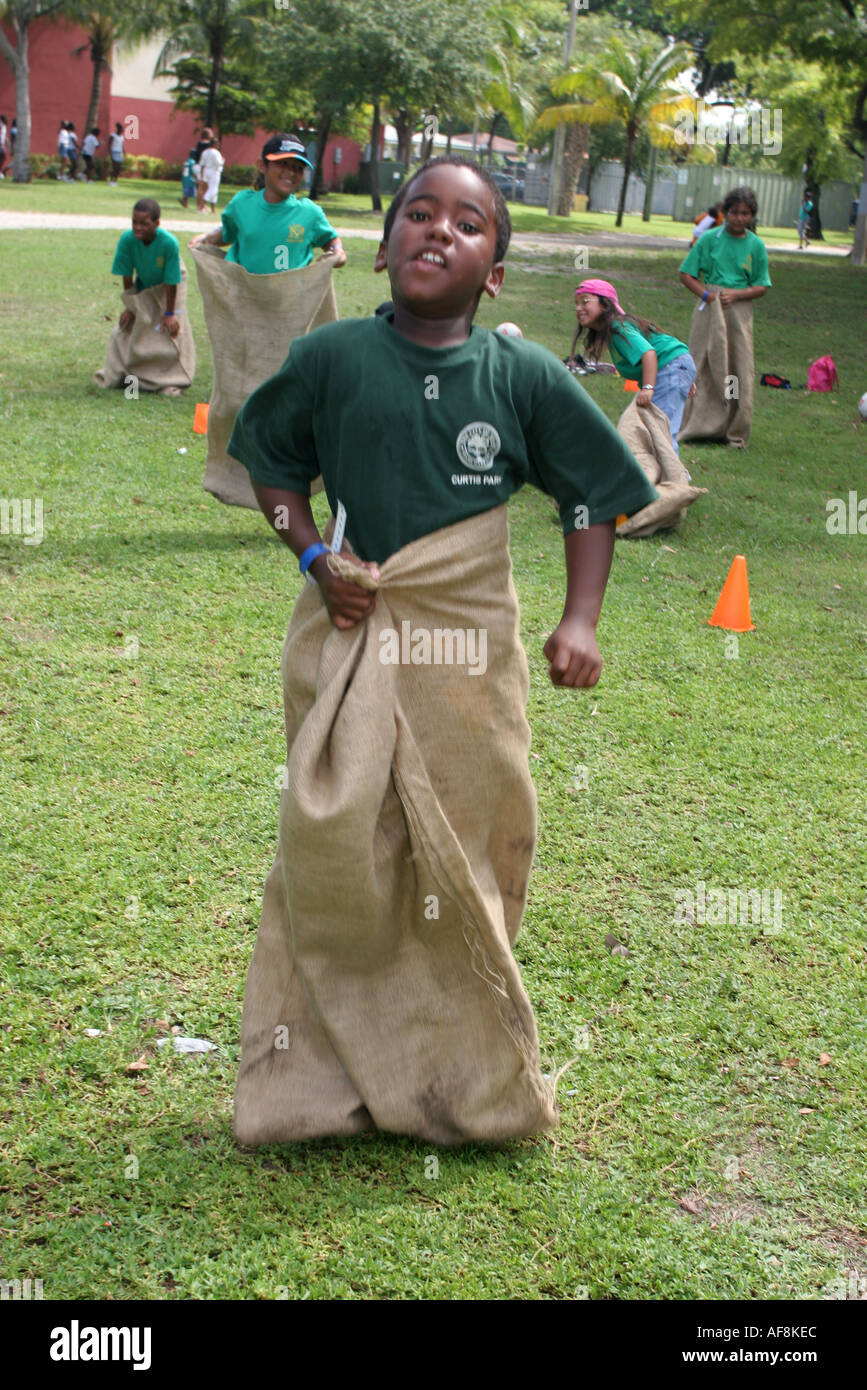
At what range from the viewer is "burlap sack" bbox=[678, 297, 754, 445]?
11242 millimetres

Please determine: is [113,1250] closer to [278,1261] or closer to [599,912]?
[278,1261]

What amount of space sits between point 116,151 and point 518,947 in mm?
43183

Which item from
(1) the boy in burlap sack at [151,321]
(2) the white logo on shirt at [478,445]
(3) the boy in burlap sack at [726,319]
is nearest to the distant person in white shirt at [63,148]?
(1) the boy in burlap sack at [151,321]

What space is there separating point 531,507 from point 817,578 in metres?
2.15

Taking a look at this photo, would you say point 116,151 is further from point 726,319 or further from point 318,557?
point 318,557

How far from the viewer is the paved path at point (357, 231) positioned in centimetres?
2528

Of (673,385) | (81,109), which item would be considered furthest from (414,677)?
(81,109)

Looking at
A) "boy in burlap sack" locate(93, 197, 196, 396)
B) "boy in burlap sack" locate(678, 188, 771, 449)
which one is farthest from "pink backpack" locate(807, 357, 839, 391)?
"boy in burlap sack" locate(93, 197, 196, 396)

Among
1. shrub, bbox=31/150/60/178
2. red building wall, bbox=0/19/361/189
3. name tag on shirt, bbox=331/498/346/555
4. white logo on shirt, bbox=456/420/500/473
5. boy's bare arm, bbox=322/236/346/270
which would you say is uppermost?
red building wall, bbox=0/19/361/189

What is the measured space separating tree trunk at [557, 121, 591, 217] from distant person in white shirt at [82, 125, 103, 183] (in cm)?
1605

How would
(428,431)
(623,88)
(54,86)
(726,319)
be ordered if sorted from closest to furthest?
(428,431)
(726,319)
(623,88)
(54,86)

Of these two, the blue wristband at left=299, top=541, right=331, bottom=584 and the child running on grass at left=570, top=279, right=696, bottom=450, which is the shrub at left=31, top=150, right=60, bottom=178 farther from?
the blue wristband at left=299, top=541, right=331, bottom=584

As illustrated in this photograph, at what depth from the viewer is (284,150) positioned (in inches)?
287

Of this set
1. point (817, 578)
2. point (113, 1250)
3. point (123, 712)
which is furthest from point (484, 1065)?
point (817, 578)
